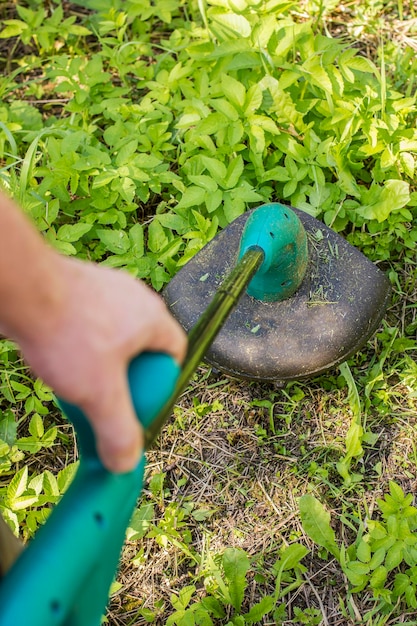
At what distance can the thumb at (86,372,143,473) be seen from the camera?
648 millimetres

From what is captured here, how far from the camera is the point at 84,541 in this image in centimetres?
71

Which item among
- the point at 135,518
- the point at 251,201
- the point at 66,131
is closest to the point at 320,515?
the point at 135,518

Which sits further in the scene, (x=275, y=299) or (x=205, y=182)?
(x=205, y=182)

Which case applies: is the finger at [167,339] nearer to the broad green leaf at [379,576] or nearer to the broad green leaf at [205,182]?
the broad green leaf at [379,576]

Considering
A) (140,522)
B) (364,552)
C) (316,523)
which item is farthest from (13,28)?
(364,552)

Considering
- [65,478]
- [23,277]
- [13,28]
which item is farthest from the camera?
[13,28]

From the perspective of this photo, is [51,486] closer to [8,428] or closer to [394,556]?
[8,428]

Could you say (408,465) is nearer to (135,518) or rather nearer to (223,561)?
(223,561)

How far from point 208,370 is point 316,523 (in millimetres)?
482

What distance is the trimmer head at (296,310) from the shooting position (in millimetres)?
1566

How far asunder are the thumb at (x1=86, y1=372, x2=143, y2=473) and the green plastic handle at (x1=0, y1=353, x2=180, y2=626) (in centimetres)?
6

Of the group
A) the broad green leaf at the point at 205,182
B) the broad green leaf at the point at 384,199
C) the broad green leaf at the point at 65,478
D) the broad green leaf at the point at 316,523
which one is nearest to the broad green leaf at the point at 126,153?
the broad green leaf at the point at 205,182

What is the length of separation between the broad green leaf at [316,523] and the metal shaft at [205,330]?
0.54 meters

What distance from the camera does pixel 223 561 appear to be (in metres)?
1.42
